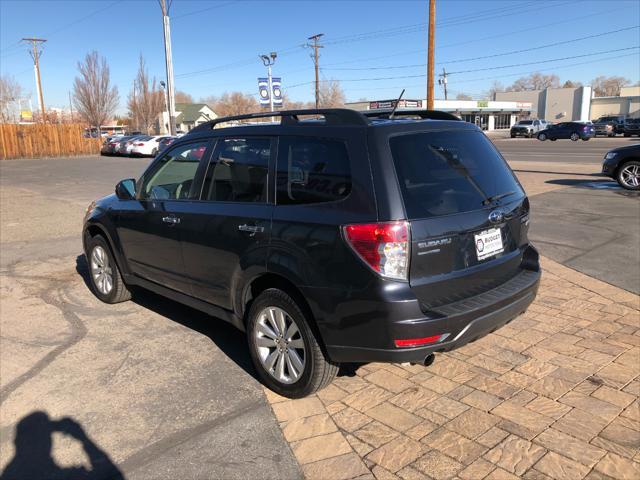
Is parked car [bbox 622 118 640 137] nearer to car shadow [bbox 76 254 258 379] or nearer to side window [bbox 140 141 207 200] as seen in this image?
car shadow [bbox 76 254 258 379]

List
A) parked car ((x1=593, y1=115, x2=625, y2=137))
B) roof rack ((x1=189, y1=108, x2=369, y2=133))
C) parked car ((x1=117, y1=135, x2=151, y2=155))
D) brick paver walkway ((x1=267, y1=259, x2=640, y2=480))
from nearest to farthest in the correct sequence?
brick paver walkway ((x1=267, y1=259, x2=640, y2=480)) < roof rack ((x1=189, y1=108, x2=369, y2=133)) < parked car ((x1=117, y1=135, x2=151, y2=155)) < parked car ((x1=593, y1=115, x2=625, y2=137))

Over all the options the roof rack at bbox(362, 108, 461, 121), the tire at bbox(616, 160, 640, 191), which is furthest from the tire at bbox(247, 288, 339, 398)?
the tire at bbox(616, 160, 640, 191)

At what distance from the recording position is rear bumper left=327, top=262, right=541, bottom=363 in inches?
114

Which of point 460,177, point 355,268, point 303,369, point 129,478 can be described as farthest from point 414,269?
point 129,478

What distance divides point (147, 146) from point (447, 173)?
32.0 m

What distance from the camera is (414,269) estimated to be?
2.93 meters

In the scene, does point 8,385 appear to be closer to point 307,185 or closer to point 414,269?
point 307,185

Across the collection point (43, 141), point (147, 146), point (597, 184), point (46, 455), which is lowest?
point (46, 455)

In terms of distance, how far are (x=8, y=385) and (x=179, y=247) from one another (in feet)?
5.22

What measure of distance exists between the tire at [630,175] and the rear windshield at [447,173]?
10.9 meters

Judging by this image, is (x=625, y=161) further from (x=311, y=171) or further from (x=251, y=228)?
(x=251, y=228)

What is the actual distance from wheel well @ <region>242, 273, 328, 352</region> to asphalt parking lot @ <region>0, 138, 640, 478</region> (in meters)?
0.58

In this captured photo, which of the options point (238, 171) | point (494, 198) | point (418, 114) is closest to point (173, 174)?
point (238, 171)

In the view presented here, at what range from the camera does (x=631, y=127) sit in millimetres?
48125
